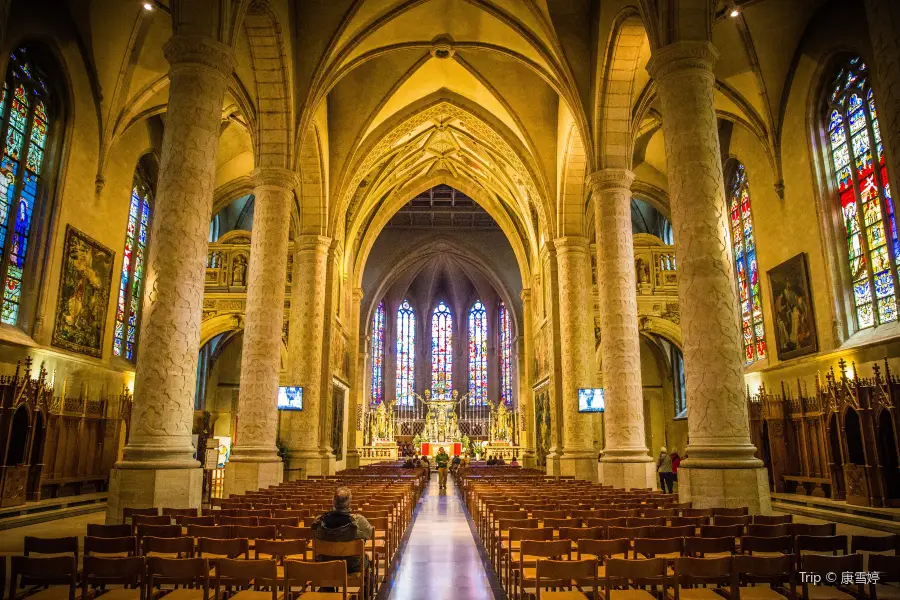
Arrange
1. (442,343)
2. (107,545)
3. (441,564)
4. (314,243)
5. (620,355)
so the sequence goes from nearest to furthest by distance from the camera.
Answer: (107,545) → (441,564) → (620,355) → (314,243) → (442,343)

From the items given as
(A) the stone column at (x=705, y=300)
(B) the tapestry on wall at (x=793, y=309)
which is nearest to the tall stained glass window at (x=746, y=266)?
(B) the tapestry on wall at (x=793, y=309)

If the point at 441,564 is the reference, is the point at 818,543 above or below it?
above

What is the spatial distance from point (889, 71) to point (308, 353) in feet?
53.2

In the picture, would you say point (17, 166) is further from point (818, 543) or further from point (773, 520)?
point (818, 543)

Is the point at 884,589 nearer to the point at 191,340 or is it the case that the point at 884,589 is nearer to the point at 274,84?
the point at 191,340

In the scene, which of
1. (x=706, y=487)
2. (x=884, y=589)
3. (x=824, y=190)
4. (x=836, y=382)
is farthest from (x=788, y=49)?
(x=884, y=589)

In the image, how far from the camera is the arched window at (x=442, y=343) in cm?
4375

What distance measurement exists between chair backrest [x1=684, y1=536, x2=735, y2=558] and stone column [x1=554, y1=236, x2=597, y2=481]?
1386 centimetres

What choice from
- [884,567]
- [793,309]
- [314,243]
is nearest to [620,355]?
[793,309]

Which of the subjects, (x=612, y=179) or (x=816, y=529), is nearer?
(x=816, y=529)

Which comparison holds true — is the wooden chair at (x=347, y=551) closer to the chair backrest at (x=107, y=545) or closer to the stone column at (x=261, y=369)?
the chair backrest at (x=107, y=545)

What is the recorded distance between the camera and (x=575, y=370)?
18922 mm

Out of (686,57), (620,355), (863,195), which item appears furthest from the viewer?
(863,195)

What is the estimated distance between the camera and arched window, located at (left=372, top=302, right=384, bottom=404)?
41969 millimetres
